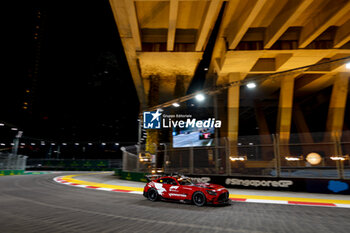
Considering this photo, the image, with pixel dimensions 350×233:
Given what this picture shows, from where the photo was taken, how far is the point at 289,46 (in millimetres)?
17703

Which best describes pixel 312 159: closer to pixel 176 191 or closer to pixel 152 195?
pixel 176 191

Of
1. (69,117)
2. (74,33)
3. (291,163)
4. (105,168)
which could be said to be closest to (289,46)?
(291,163)

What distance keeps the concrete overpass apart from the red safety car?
1020cm

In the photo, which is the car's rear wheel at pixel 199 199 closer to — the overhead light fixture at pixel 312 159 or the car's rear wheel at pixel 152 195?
the car's rear wheel at pixel 152 195

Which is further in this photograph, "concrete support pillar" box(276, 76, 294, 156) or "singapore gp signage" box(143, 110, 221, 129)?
"concrete support pillar" box(276, 76, 294, 156)

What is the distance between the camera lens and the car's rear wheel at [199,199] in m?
7.35

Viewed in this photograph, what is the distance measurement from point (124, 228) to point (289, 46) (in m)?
19.2

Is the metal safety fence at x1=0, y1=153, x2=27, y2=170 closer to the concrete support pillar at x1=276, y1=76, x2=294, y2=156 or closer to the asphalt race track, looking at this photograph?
the asphalt race track

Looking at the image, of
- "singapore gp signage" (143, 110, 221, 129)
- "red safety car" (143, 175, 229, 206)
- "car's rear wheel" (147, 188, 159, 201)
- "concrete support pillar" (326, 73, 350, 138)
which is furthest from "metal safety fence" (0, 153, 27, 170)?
"concrete support pillar" (326, 73, 350, 138)

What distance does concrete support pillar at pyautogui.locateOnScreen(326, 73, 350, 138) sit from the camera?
22.7 metres

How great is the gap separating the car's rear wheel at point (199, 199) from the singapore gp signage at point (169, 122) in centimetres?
1470

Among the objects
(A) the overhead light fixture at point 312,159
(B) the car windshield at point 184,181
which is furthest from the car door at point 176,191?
(A) the overhead light fixture at point 312,159

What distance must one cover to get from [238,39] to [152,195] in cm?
1348

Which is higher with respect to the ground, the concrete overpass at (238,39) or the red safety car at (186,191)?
the concrete overpass at (238,39)
